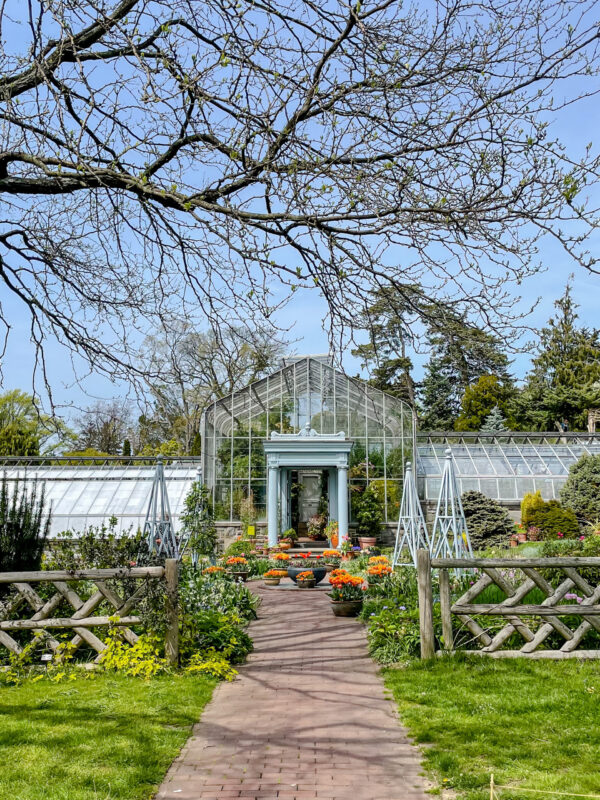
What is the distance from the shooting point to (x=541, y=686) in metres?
6.10

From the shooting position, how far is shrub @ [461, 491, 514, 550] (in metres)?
19.0

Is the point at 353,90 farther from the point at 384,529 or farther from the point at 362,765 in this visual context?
the point at 384,529

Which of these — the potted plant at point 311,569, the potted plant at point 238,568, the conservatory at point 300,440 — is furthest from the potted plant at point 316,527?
the potted plant at point 238,568

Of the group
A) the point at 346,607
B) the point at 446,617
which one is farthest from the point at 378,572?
the point at 446,617

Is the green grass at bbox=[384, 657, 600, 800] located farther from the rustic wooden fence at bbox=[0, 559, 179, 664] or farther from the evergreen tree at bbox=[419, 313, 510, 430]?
the evergreen tree at bbox=[419, 313, 510, 430]

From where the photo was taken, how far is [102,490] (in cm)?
2175

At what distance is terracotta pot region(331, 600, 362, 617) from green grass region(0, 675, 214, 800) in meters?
3.88

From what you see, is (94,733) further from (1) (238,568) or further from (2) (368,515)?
(2) (368,515)

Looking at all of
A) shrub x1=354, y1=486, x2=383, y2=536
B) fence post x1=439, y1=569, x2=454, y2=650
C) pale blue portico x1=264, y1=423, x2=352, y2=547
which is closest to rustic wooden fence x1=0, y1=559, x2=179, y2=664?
fence post x1=439, y1=569, x2=454, y2=650

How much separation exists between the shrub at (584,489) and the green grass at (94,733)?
622 inches

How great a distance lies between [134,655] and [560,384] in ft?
99.4

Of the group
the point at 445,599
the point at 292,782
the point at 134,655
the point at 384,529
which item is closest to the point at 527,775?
the point at 292,782

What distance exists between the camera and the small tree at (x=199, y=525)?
620 inches

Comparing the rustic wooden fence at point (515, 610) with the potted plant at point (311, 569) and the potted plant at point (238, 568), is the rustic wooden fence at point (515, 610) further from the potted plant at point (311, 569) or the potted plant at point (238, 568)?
the potted plant at point (238, 568)
